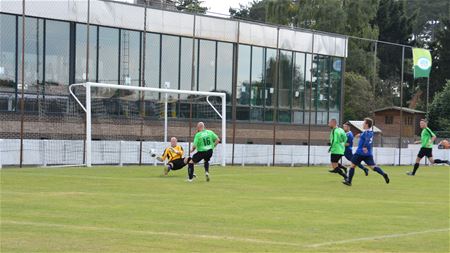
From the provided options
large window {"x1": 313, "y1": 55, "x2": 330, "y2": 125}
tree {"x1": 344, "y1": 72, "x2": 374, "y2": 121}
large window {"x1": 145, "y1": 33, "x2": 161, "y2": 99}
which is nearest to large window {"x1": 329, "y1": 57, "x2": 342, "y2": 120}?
large window {"x1": 313, "y1": 55, "x2": 330, "y2": 125}

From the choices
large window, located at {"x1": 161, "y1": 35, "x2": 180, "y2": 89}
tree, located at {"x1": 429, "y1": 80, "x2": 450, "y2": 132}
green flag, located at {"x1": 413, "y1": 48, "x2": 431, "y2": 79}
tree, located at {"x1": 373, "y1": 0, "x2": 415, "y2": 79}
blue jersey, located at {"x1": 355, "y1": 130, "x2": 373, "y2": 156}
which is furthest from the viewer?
tree, located at {"x1": 373, "y1": 0, "x2": 415, "y2": 79}

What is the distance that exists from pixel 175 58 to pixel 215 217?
113 ft

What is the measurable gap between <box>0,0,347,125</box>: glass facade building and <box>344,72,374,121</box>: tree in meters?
20.0

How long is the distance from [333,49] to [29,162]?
29.2 meters

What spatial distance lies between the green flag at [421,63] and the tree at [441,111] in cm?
2803

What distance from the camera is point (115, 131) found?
142 ft

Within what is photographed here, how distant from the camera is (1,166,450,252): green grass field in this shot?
10.8 metres

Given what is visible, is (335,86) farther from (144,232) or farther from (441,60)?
(144,232)

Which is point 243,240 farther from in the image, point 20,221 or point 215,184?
point 215,184

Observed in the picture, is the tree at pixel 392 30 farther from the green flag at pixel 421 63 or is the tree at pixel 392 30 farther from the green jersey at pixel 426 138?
the green jersey at pixel 426 138

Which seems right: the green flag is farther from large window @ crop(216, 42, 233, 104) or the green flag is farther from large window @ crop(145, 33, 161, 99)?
large window @ crop(145, 33, 161, 99)

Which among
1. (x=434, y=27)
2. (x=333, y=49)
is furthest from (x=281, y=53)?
(x=434, y=27)

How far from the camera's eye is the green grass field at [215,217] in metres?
10.8

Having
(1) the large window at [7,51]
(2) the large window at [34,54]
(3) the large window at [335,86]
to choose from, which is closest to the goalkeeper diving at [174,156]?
(1) the large window at [7,51]
